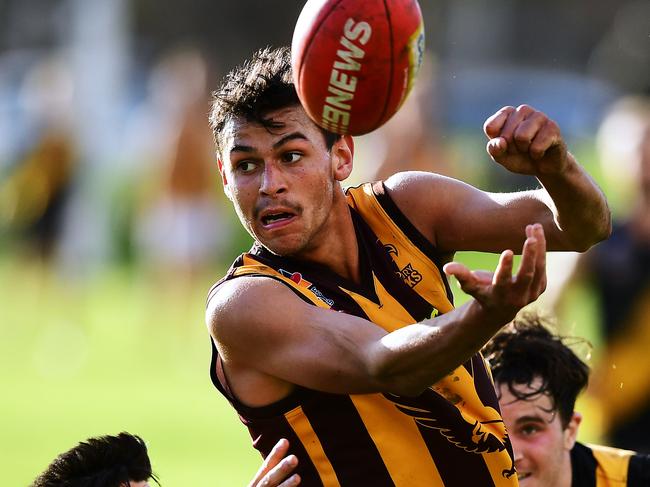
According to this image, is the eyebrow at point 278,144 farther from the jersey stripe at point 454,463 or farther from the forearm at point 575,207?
the jersey stripe at point 454,463

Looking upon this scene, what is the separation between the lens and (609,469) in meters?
5.85

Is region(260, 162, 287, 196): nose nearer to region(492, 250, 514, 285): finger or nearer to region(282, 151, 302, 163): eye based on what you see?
region(282, 151, 302, 163): eye

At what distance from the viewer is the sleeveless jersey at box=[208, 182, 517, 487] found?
Result: 4.68 meters

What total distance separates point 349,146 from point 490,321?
4.55 feet

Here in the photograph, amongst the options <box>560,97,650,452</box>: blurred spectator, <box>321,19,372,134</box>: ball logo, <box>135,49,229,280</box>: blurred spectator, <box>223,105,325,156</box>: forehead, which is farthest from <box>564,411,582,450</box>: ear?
<box>135,49,229,280</box>: blurred spectator

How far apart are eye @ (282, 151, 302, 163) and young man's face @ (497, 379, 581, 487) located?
151 cm

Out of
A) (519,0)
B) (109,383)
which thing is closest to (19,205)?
(109,383)

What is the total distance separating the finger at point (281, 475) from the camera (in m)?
4.64

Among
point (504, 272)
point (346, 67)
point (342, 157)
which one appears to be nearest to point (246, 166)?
point (342, 157)

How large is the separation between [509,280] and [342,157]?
53.3 inches

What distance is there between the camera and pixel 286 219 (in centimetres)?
480

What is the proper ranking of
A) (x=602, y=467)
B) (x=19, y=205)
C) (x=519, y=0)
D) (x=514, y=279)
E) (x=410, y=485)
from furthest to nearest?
(x=519, y=0), (x=19, y=205), (x=602, y=467), (x=410, y=485), (x=514, y=279)

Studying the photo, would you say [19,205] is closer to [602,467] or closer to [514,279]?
[602,467]

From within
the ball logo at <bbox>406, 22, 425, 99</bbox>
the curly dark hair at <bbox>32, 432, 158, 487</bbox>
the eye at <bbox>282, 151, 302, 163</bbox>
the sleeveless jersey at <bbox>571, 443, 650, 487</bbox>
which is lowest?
the sleeveless jersey at <bbox>571, 443, 650, 487</bbox>
